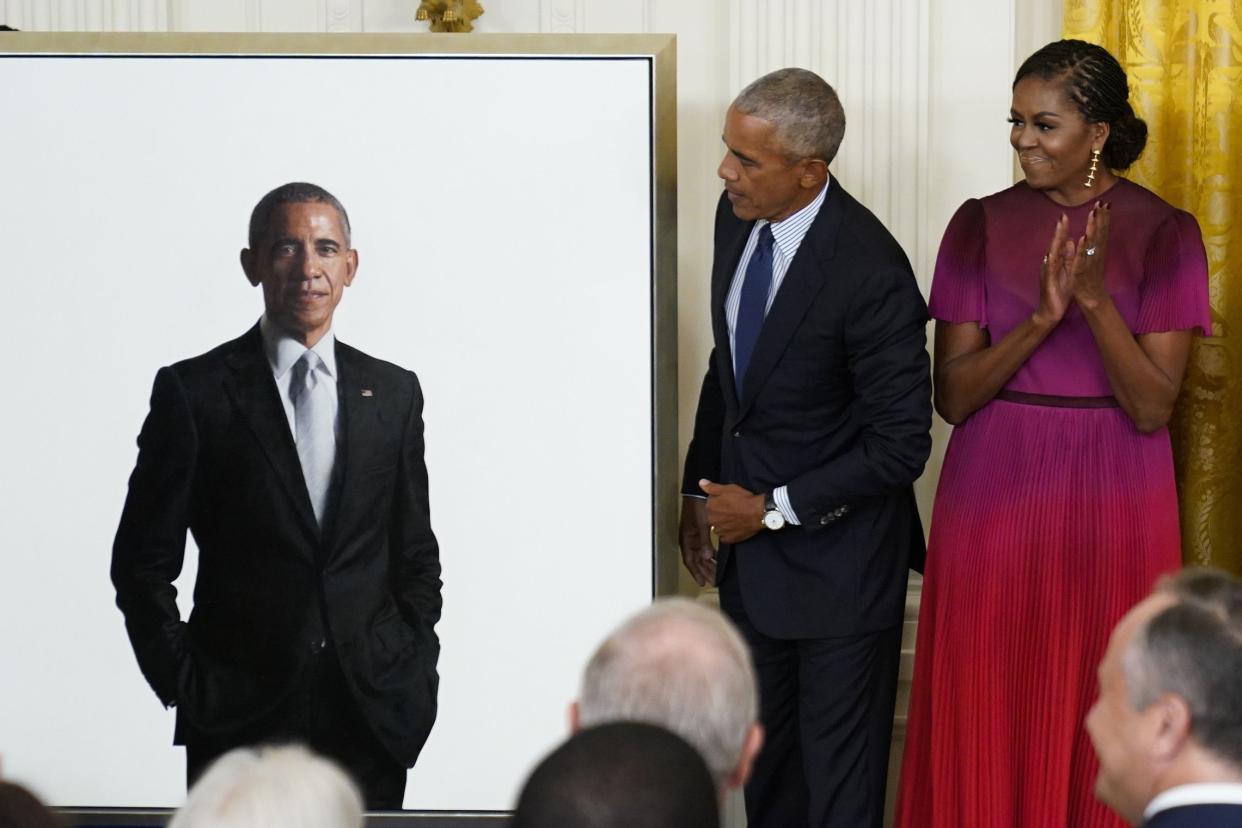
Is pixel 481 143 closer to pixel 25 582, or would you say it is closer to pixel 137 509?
pixel 137 509

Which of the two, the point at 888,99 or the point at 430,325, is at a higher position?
the point at 888,99

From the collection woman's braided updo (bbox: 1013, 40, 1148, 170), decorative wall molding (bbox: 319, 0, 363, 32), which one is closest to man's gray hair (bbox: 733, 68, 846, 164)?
woman's braided updo (bbox: 1013, 40, 1148, 170)

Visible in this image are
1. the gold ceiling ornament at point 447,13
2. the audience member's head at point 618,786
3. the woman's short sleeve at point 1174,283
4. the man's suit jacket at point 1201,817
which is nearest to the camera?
the audience member's head at point 618,786

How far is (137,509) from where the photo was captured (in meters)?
3.60

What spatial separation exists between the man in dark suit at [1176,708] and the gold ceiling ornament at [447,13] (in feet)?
8.06

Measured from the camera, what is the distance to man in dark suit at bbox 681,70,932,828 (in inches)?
131

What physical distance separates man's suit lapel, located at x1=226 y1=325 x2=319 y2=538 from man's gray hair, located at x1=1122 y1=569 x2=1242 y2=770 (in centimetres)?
210

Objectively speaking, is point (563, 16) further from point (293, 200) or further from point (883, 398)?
point (883, 398)

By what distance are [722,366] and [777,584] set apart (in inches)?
19.3

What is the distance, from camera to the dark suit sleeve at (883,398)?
10.8ft

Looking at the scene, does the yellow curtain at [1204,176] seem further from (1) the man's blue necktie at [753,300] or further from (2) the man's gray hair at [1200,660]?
(2) the man's gray hair at [1200,660]

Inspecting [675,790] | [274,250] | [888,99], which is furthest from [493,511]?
[675,790]

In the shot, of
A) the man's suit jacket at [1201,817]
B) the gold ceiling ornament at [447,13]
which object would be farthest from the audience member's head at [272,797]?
the gold ceiling ornament at [447,13]

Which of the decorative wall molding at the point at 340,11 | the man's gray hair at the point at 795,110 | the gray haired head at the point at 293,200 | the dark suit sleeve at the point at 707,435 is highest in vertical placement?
the decorative wall molding at the point at 340,11
